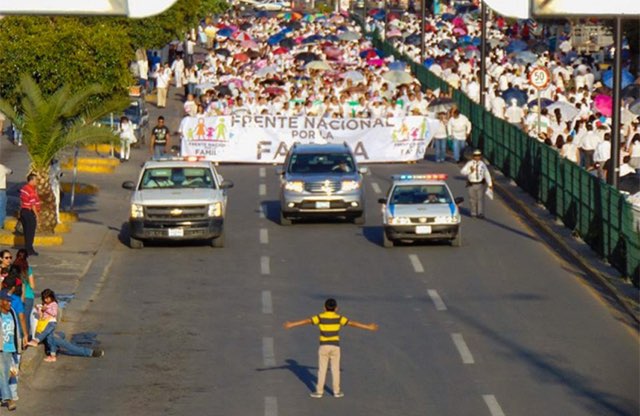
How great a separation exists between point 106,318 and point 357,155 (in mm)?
20384

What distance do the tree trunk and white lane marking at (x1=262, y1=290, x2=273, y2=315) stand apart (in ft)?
20.0

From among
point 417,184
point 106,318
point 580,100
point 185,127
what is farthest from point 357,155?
point 106,318

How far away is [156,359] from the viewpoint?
21.0 metres

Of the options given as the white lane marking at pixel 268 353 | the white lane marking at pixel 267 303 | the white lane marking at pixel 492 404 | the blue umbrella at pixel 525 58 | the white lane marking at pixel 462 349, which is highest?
the blue umbrella at pixel 525 58

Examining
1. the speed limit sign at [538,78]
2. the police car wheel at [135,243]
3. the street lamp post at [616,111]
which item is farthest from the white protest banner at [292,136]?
the street lamp post at [616,111]

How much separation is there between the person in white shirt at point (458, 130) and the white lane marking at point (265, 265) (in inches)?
557

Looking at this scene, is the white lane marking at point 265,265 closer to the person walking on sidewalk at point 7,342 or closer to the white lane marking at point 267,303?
the white lane marking at point 267,303

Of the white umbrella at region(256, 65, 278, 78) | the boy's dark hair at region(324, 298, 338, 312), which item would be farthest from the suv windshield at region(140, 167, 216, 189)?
the white umbrella at region(256, 65, 278, 78)

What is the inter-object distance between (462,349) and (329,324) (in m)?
4.33

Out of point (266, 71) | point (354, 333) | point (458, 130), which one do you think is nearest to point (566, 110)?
point (458, 130)

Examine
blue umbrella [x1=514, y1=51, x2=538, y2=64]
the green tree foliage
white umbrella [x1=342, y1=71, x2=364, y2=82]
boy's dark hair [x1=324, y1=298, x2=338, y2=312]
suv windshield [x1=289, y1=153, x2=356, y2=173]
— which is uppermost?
the green tree foliage

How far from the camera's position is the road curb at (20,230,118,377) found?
2006 cm

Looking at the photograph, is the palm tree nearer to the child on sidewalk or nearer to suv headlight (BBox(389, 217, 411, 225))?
suv headlight (BBox(389, 217, 411, 225))

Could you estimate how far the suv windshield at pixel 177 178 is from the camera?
30.9m
